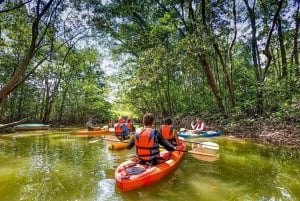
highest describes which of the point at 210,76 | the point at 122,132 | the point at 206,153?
the point at 210,76

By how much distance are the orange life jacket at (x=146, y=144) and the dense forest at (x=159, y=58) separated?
268 centimetres

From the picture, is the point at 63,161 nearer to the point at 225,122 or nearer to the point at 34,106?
the point at 225,122

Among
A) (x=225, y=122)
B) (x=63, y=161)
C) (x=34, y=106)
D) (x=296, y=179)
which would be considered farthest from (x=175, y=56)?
(x=34, y=106)

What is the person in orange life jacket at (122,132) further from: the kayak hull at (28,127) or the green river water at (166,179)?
the kayak hull at (28,127)

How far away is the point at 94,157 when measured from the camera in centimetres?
848

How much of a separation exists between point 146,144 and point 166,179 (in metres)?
1.02

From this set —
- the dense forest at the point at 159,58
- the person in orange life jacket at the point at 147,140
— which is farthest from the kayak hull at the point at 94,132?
the person in orange life jacket at the point at 147,140

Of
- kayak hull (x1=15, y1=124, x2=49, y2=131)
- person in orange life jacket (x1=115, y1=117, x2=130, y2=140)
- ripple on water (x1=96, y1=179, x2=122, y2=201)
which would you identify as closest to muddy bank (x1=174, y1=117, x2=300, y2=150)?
person in orange life jacket (x1=115, y1=117, x2=130, y2=140)

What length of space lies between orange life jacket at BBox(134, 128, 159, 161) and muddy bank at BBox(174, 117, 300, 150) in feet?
19.8

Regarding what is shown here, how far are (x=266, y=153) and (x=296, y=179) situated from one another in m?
2.99

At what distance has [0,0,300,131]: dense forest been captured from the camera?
480 inches

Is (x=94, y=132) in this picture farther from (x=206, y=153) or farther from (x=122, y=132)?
(x=206, y=153)

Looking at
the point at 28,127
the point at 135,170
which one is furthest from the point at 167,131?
the point at 28,127

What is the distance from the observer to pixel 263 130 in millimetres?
11742
